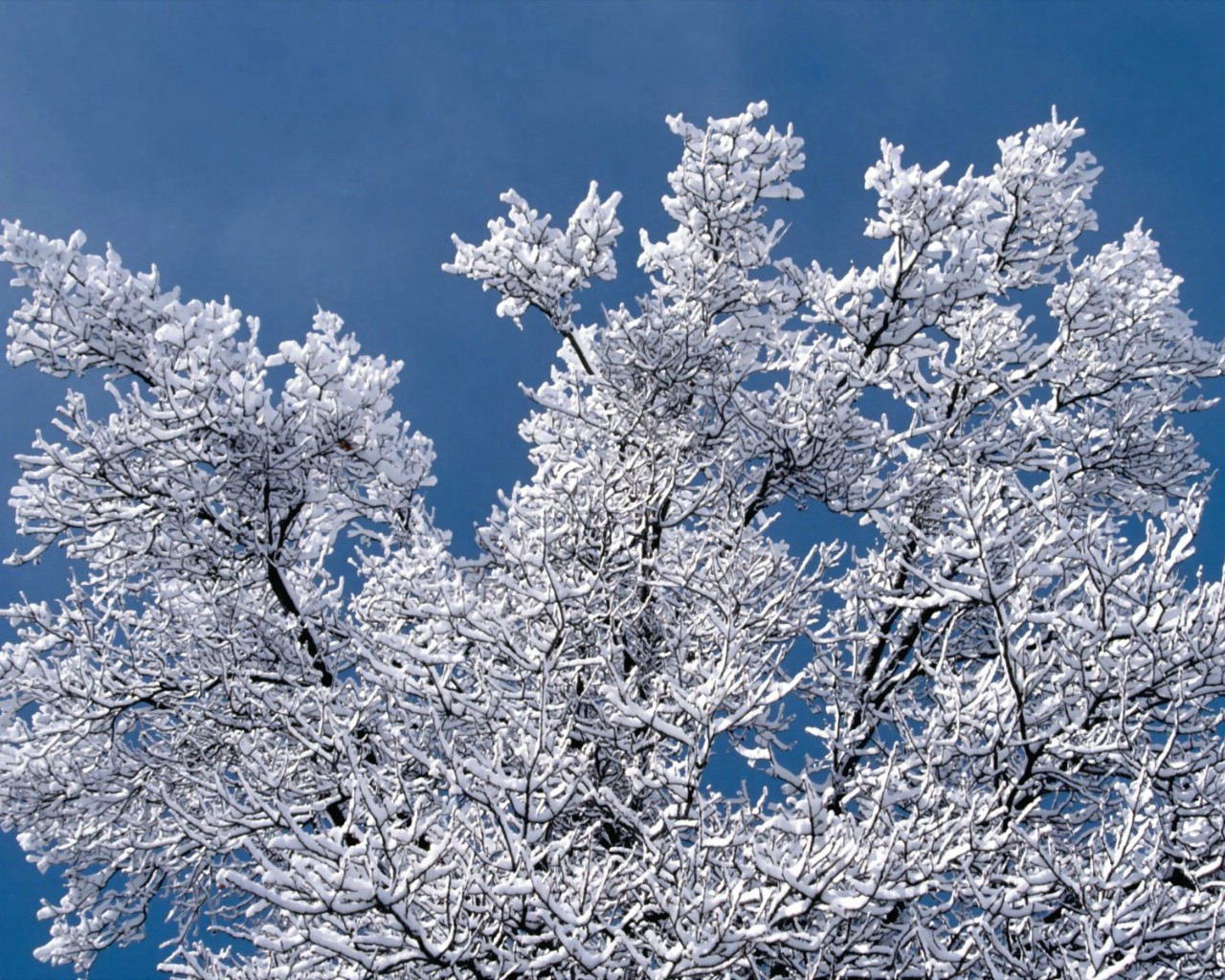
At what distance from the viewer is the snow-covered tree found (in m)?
5.37

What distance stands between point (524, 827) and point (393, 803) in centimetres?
67

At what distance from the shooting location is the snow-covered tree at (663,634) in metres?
5.37

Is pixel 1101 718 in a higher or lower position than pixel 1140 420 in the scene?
lower

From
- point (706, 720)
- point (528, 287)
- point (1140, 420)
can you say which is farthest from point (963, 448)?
point (706, 720)

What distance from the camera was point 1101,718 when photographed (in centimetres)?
670

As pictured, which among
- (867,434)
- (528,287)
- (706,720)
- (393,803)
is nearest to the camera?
(393,803)

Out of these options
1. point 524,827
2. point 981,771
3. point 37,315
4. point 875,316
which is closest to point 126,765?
point 37,315

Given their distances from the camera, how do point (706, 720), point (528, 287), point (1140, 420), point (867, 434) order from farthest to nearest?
point (1140, 420)
point (528, 287)
point (867, 434)
point (706, 720)

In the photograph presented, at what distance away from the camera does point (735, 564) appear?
7.32 metres

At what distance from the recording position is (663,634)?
7.84 meters

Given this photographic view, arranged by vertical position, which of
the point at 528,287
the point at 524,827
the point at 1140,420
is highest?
the point at 528,287

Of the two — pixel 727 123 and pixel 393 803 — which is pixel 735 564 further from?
pixel 727 123

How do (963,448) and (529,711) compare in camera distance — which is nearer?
(529,711)

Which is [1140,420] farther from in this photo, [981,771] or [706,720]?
[706,720]
